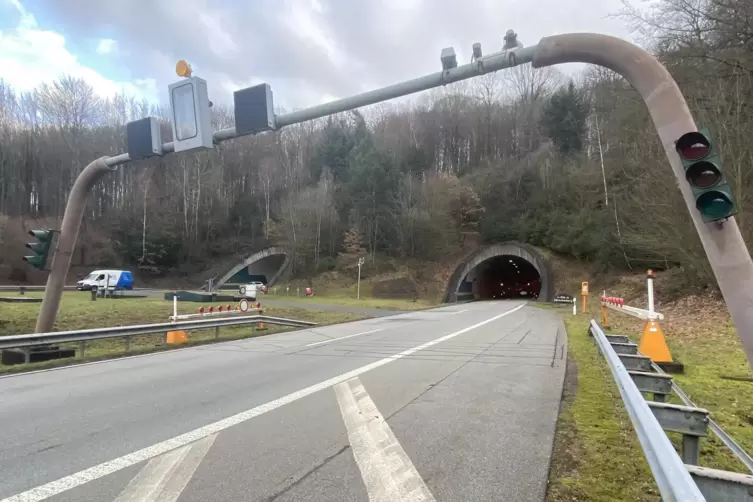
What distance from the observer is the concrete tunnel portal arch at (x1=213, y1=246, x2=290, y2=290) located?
194 feet

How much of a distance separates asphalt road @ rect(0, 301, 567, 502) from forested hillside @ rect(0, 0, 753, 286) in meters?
30.4

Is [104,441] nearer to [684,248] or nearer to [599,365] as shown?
[599,365]

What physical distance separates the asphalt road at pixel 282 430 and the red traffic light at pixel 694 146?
10.00 feet

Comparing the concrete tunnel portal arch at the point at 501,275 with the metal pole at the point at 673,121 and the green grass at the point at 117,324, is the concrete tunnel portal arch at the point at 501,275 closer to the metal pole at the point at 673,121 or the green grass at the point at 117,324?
the green grass at the point at 117,324

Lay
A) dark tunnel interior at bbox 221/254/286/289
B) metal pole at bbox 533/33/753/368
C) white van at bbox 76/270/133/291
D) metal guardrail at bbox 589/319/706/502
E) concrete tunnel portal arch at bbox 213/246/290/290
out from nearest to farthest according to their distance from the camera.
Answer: metal guardrail at bbox 589/319/706/502 → metal pole at bbox 533/33/753/368 → white van at bbox 76/270/133/291 → concrete tunnel portal arch at bbox 213/246/290/290 → dark tunnel interior at bbox 221/254/286/289

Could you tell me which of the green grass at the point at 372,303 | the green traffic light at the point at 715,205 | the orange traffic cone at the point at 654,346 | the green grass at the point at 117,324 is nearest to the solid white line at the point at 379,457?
the green traffic light at the point at 715,205

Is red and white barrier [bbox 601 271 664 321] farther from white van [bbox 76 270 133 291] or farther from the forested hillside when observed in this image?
white van [bbox 76 270 133 291]

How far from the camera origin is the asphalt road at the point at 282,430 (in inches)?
151

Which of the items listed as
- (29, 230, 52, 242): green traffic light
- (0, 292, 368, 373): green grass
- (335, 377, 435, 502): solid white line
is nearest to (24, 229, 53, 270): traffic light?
(29, 230, 52, 242): green traffic light

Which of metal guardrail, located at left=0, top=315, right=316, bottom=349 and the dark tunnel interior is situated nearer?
metal guardrail, located at left=0, top=315, right=316, bottom=349

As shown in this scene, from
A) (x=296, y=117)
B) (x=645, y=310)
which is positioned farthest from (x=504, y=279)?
(x=296, y=117)

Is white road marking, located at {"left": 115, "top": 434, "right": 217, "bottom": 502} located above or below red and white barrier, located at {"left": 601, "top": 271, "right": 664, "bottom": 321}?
below

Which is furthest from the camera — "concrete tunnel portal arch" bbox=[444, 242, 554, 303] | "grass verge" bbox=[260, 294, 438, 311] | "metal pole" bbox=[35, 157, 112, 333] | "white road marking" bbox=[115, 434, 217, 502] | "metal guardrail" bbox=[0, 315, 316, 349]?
"concrete tunnel portal arch" bbox=[444, 242, 554, 303]

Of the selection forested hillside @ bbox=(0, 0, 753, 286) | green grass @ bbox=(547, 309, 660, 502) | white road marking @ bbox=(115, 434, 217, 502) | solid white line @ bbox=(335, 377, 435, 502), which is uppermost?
forested hillside @ bbox=(0, 0, 753, 286)
